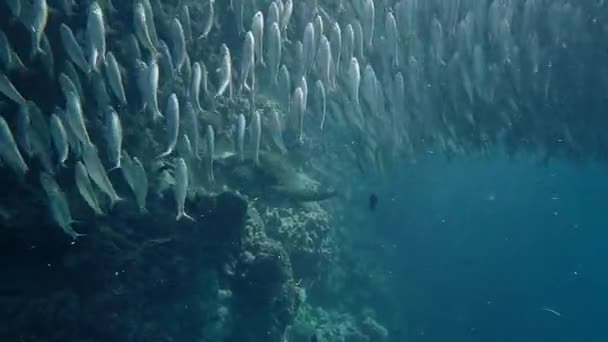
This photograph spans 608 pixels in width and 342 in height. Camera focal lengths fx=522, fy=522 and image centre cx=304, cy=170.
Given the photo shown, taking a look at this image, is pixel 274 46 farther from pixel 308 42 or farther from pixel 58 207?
pixel 58 207

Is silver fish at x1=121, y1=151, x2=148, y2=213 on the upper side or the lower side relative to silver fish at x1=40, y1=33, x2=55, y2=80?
lower

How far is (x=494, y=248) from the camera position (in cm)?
5247

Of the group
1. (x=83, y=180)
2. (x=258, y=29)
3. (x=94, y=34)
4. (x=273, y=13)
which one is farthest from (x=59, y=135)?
(x=273, y=13)

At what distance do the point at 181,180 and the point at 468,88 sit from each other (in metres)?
4.97

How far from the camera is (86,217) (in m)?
7.38

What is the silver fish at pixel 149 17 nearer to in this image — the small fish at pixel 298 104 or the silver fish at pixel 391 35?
the small fish at pixel 298 104

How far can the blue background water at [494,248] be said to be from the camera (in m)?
31.3

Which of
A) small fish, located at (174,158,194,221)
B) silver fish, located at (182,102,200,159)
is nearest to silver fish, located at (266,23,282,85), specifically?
silver fish, located at (182,102,200,159)

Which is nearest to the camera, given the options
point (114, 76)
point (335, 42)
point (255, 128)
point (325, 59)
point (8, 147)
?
point (8, 147)

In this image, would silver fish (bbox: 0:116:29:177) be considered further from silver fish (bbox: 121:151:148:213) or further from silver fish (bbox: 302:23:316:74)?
silver fish (bbox: 302:23:316:74)

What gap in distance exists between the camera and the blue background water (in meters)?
31.3

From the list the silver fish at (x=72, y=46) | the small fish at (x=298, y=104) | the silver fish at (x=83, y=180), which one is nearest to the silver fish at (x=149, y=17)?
the silver fish at (x=72, y=46)

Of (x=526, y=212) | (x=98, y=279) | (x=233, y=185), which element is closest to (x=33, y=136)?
(x=98, y=279)

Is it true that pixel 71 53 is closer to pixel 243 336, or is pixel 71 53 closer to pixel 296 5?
pixel 296 5
